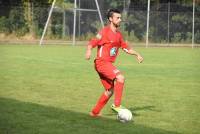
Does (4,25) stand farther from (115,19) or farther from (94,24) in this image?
(115,19)

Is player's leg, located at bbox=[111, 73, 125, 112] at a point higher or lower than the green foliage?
lower

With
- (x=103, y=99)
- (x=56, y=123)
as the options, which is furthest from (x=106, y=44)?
(x=56, y=123)

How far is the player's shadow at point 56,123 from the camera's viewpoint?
816cm

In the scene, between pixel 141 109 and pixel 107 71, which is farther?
pixel 141 109

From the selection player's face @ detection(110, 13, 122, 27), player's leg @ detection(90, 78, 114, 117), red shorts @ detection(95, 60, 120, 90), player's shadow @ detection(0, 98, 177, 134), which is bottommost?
player's shadow @ detection(0, 98, 177, 134)

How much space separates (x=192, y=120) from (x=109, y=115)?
1449 mm

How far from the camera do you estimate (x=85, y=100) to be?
11.9m

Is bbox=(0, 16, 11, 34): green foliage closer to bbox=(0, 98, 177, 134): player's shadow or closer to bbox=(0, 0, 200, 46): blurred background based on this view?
bbox=(0, 0, 200, 46): blurred background

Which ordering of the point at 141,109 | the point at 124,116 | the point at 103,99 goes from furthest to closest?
the point at 141,109 → the point at 103,99 → the point at 124,116

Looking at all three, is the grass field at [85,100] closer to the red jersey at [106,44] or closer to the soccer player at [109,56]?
the soccer player at [109,56]

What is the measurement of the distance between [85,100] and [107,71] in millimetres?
2488

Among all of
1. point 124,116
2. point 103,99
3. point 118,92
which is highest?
point 118,92

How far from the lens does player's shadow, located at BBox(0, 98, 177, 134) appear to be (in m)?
8.16

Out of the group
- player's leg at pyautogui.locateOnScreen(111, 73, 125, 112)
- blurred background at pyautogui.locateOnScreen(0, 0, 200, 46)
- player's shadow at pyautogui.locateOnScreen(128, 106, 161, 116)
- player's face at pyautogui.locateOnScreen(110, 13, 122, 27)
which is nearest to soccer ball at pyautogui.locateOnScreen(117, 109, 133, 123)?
player's leg at pyautogui.locateOnScreen(111, 73, 125, 112)
